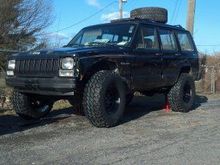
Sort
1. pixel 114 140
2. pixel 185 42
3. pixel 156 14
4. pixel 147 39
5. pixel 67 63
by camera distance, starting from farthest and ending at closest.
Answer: pixel 185 42, pixel 156 14, pixel 147 39, pixel 67 63, pixel 114 140

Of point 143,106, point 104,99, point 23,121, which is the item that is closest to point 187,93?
point 143,106

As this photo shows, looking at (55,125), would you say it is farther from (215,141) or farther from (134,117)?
(215,141)

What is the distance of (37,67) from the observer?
8586 mm

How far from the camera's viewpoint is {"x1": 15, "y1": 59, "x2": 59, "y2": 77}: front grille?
8336 mm

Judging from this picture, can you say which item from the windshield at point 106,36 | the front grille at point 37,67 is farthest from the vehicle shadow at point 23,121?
the windshield at point 106,36

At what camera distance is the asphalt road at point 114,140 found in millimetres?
6410

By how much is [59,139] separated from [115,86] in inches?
68.8

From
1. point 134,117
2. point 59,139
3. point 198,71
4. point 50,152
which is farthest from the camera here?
point 198,71

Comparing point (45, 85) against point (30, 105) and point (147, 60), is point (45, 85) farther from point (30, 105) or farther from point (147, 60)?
point (147, 60)

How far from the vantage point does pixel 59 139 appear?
25.1 feet

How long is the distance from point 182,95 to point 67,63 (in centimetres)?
411

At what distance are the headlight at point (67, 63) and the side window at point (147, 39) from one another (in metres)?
2.10

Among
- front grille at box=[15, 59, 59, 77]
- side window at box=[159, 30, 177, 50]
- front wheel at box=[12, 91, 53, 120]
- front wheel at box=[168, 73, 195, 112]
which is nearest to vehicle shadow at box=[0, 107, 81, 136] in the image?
front wheel at box=[12, 91, 53, 120]

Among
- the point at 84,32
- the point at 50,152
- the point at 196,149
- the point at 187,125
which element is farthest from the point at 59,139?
Result: the point at 84,32
